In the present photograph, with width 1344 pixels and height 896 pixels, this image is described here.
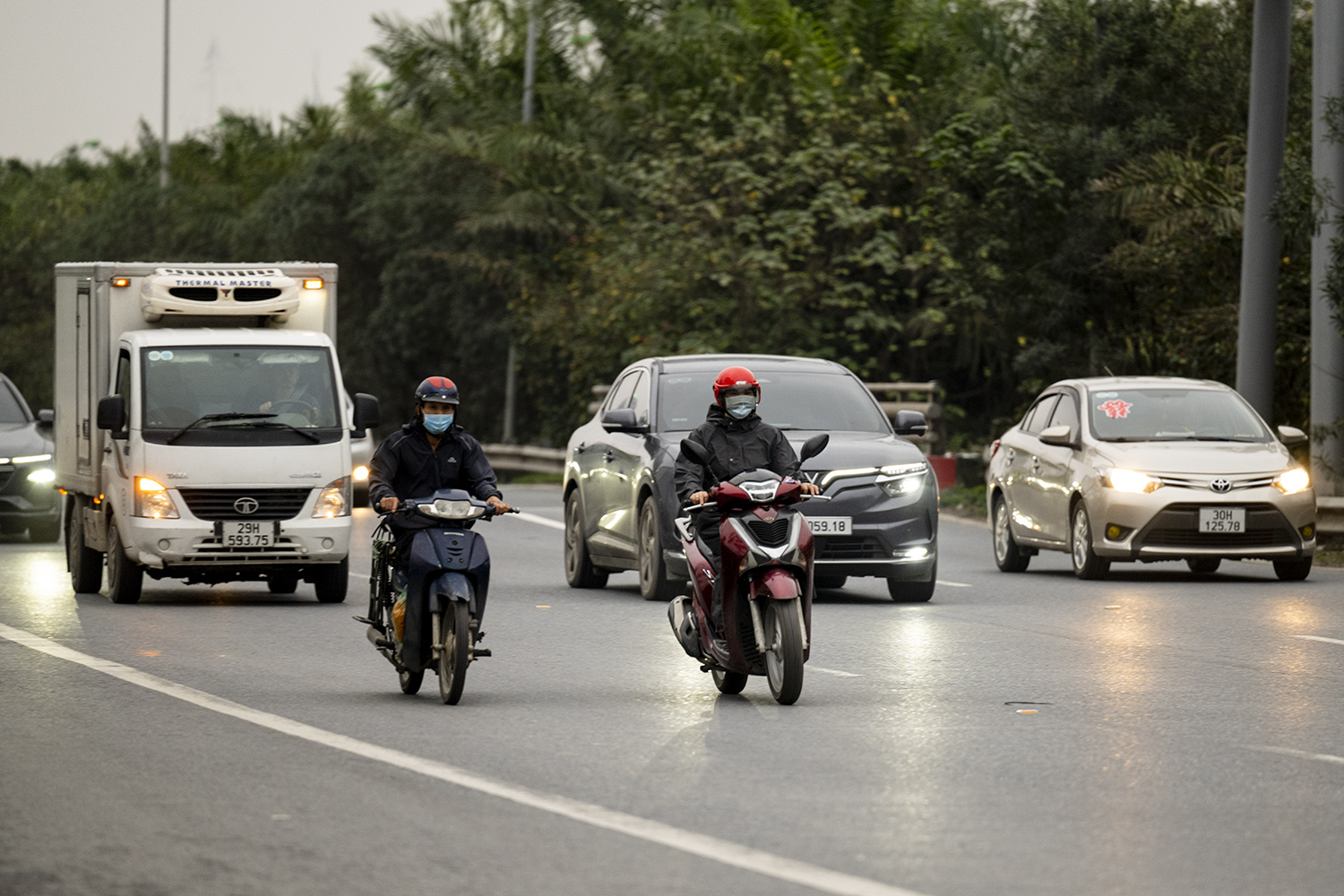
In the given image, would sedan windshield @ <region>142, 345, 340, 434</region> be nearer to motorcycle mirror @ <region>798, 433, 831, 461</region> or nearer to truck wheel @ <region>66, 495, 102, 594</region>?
truck wheel @ <region>66, 495, 102, 594</region>

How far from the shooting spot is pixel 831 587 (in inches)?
707

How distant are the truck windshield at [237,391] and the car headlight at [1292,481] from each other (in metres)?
7.39

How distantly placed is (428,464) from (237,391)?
5844 mm

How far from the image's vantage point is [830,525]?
15953 millimetres

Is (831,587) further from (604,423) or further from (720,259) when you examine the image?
(720,259)

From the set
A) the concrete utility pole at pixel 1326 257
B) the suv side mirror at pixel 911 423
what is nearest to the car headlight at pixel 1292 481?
the suv side mirror at pixel 911 423

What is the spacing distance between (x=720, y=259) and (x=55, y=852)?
30.2 meters

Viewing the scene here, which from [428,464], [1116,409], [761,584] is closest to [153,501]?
[428,464]

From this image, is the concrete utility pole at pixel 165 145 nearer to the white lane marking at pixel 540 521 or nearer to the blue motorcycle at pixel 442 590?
the white lane marking at pixel 540 521

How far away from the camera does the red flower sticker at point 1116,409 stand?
755 inches

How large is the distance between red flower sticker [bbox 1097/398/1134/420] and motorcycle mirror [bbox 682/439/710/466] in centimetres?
852

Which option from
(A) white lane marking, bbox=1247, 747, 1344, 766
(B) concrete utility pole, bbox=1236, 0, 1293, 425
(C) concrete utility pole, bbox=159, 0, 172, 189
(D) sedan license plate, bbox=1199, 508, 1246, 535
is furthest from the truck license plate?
(C) concrete utility pole, bbox=159, 0, 172, 189

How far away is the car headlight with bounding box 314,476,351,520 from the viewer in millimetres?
16328

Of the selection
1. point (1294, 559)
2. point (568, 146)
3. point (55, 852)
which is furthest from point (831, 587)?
point (568, 146)
